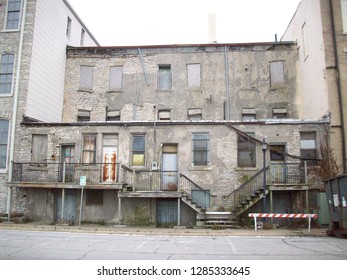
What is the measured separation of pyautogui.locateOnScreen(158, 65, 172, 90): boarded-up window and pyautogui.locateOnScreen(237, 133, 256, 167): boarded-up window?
7.71 m

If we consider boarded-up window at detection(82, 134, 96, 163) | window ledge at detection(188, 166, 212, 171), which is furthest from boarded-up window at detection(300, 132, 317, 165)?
boarded-up window at detection(82, 134, 96, 163)

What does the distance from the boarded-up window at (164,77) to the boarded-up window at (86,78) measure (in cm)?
499

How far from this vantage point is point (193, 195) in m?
18.9

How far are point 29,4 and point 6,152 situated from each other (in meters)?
9.03

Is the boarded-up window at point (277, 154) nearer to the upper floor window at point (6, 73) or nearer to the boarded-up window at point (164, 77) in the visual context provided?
the boarded-up window at point (164, 77)

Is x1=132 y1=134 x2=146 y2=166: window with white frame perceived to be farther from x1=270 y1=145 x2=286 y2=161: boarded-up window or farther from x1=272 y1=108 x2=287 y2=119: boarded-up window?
x1=272 y1=108 x2=287 y2=119: boarded-up window

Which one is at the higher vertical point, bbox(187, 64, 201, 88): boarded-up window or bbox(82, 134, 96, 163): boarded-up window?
bbox(187, 64, 201, 88): boarded-up window

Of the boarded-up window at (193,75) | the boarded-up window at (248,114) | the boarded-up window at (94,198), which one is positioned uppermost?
the boarded-up window at (193,75)

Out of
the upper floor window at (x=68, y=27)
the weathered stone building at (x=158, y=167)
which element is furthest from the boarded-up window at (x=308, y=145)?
the upper floor window at (x=68, y=27)

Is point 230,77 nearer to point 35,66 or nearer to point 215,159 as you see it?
point 215,159

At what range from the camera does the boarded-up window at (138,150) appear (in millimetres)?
19656

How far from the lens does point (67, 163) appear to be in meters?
18.9

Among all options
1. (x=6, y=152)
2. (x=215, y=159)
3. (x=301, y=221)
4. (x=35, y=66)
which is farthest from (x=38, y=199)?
(x=301, y=221)

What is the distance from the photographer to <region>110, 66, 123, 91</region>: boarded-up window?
2499 centimetres
